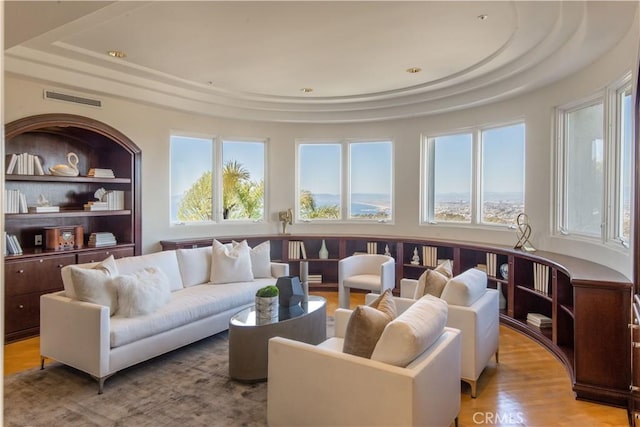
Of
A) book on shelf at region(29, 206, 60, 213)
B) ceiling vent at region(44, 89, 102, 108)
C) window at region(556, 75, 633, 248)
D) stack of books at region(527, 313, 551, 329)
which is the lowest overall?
stack of books at region(527, 313, 551, 329)

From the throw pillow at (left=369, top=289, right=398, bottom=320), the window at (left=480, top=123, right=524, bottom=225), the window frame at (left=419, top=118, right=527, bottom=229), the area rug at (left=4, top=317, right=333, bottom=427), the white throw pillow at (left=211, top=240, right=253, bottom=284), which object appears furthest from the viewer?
the window frame at (left=419, top=118, right=527, bottom=229)

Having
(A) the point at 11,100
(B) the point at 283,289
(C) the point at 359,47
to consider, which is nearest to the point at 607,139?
(C) the point at 359,47

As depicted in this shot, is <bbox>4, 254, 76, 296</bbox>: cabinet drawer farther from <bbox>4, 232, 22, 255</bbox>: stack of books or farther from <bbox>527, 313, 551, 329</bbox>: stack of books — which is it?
<bbox>527, 313, 551, 329</bbox>: stack of books

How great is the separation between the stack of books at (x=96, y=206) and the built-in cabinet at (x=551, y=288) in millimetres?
894

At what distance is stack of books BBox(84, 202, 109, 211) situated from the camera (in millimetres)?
4887

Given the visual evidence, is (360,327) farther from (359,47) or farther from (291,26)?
(359,47)

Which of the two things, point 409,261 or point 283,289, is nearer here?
point 283,289

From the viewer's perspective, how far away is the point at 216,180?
634 cm

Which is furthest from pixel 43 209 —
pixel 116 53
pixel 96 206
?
pixel 116 53

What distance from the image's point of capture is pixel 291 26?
3.53 m

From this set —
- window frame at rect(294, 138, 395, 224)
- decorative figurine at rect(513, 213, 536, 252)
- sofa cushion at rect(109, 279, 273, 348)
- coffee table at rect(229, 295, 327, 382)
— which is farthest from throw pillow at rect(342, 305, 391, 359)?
window frame at rect(294, 138, 395, 224)

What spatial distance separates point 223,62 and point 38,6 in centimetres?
202

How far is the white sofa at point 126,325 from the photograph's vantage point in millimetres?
3014

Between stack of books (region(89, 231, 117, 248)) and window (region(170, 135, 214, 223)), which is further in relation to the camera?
window (region(170, 135, 214, 223))
